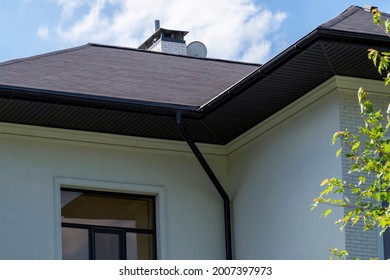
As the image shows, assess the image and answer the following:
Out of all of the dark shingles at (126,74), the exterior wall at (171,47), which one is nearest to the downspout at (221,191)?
the dark shingles at (126,74)

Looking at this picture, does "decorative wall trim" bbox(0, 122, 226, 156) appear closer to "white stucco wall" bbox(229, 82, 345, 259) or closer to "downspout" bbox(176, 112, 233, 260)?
"downspout" bbox(176, 112, 233, 260)

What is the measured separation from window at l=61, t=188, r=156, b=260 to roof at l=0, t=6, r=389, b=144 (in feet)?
3.36

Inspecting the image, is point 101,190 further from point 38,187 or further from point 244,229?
point 244,229

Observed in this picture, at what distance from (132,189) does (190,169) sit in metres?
1.01

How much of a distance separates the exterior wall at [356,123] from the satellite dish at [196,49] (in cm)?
781

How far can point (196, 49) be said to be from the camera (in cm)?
2195

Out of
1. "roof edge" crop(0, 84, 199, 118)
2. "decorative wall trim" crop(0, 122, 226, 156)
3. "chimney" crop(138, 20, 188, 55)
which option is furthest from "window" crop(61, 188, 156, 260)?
"chimney" crop(138, 20, 188, 55)

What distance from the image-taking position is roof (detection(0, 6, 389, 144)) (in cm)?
1352

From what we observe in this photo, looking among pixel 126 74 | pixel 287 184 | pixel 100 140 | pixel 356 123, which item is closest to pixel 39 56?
pixel 126 74

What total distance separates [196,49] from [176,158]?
5842mm

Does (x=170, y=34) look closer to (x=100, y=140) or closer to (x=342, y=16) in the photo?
(x=100, y=140)

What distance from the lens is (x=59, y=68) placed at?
16.7m

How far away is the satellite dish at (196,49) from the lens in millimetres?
21875
